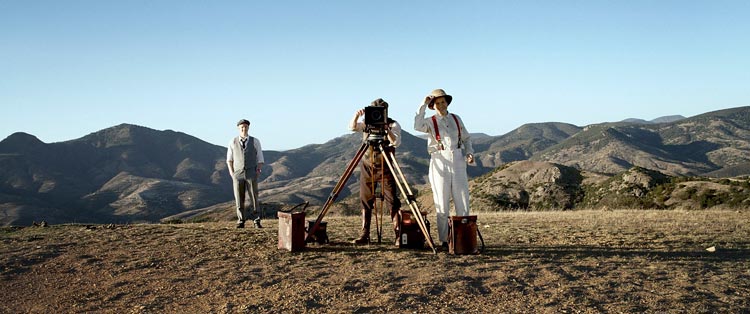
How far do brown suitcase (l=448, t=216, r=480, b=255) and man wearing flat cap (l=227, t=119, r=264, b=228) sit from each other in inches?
178

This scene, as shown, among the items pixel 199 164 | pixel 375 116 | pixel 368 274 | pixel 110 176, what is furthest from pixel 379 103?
pixel 199 164

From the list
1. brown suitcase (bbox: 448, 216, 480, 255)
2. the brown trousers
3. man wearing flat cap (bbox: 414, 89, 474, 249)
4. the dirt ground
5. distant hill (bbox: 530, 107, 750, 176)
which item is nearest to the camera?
the dirt ground

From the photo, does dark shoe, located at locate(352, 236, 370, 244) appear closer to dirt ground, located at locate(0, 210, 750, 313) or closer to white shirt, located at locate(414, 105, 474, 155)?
dirt ground, located at locate(0, 210, 750, 313)

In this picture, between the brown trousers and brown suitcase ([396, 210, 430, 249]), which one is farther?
the brown trousers

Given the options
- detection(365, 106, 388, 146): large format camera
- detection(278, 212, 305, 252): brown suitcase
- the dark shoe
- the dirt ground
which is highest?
detection(365, 106, 388, 146): large format camera

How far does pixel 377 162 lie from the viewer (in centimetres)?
766

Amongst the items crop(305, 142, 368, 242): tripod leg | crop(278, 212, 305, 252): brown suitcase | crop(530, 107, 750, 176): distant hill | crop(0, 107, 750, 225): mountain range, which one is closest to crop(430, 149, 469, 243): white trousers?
crop(305, 142, 368, 242): tripod leg

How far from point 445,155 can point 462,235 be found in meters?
1.12

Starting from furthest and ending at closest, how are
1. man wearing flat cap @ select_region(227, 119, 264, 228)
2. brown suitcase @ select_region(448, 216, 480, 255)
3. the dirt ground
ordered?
1. man wearing flat cap @ select_region(227, 119, 264, 228)
2. brown suitcase @ select_region(448, 216, 480, 255)
3. the dirt ground

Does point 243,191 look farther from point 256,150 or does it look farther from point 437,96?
point 437,96

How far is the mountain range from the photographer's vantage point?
81250mm

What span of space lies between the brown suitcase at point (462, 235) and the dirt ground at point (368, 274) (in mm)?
217

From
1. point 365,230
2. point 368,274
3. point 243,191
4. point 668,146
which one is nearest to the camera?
point 368,274

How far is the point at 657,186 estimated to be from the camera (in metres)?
20.9
